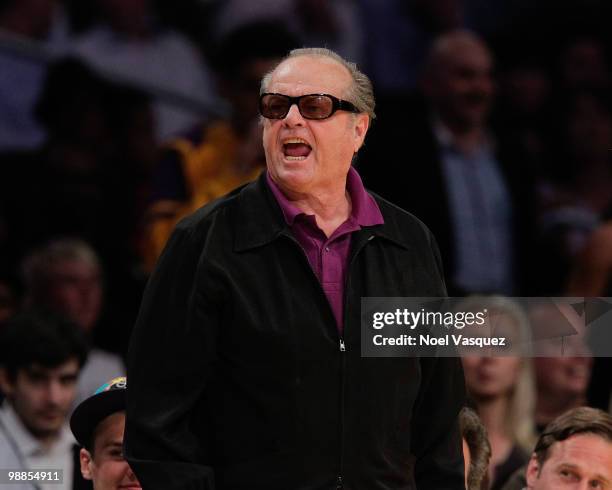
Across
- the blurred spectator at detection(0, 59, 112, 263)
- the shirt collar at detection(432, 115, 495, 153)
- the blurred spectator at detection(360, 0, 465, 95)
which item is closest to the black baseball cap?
the blurred spectator at detection(0, 59, 112, 263)

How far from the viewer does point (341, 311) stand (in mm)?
3049

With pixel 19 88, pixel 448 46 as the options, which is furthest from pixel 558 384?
pixel 19 88

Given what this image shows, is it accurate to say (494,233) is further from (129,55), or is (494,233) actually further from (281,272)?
(281,272)

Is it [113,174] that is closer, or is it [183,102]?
[113,174]

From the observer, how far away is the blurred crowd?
566 cm

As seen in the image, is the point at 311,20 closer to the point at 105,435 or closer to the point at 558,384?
the point at 558,384

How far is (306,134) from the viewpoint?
3090 millimetres

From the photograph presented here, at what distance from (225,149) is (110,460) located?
2313mm

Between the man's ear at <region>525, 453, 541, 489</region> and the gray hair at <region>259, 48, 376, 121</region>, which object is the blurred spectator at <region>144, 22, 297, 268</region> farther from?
the gray hair at <region>259, 48, 376, 121</region>

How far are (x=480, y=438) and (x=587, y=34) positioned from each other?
411 cm

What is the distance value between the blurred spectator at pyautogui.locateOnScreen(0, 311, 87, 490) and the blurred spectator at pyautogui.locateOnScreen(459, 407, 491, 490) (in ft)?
4.05

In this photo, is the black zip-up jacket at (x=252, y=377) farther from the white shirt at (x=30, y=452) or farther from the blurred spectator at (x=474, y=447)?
the white shirt at (x=30, y=452)

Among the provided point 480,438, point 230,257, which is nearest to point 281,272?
point 230,257

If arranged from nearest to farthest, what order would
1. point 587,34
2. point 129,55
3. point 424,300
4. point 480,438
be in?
point 424,300 < point 480,438 < point 129,55 < point 587,34
